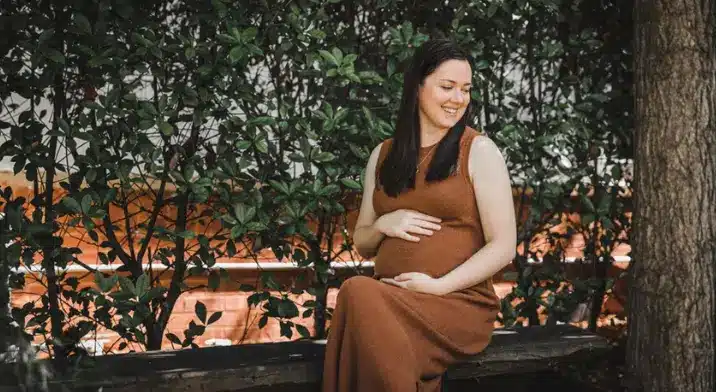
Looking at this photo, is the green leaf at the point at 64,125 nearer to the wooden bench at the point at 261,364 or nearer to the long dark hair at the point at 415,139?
the wooden bench at the point at 261,364

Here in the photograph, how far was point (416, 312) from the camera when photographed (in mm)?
2789

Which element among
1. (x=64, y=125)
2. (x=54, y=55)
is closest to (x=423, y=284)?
(x=64, y=125)

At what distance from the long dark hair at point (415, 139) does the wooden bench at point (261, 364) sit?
0.75 m

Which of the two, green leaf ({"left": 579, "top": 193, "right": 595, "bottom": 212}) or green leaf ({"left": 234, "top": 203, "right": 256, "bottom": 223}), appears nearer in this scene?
green leaf ({"left": 234, "top": 203, "right": 256, "bottom": 223})

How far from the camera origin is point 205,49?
355 centimetres

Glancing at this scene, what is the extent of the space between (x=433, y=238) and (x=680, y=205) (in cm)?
127

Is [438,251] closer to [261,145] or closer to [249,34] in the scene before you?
[261,145]

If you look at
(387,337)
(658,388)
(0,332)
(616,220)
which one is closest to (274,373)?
(387,337)

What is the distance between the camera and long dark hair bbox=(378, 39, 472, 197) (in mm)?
2889

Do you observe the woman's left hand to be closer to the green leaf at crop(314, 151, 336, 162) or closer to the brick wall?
the green leaf at crop(314, 151, 336, 162)

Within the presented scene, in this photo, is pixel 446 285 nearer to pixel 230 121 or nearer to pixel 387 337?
pixel 387 337

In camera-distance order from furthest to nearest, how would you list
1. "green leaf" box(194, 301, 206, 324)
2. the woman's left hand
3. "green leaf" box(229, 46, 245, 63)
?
"green leaf" box(194, 301, 206, 324) < "green leaf" box(229, 46, 245, 63) < the woman's left hand

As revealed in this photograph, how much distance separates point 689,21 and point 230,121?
2.00 m

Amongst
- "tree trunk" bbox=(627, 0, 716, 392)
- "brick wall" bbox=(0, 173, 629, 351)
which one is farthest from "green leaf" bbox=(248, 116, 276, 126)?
"tree trunk" bbox=(627, 0, 716, 392)
